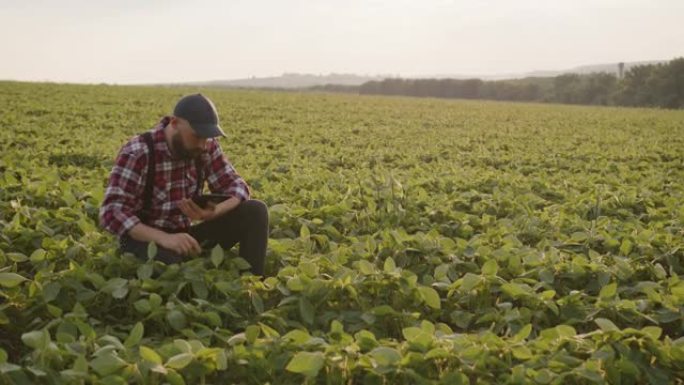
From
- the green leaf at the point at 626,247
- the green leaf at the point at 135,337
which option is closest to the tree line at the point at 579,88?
the green leaf at the point at 626,247

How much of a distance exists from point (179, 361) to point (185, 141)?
1693mm

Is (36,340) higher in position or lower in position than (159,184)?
lower

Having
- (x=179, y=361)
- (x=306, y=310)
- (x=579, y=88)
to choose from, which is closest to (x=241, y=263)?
(x=306, y=310)

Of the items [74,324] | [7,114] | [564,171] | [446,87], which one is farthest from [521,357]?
[446,87]

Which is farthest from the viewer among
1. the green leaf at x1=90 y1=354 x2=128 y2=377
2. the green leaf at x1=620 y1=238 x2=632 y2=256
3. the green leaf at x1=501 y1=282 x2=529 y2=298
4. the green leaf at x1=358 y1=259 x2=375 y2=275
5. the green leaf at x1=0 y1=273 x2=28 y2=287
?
the green leaf at x1=620 y1=238 x2=632 y2=256

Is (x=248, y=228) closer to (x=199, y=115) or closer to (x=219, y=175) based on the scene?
(x=219, y=175)

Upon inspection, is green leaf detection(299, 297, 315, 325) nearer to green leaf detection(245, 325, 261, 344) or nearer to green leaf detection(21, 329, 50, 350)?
green leaf detection(245, 325, 261, 344)

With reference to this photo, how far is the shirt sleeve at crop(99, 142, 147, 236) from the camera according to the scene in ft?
13.2

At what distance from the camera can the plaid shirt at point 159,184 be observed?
407 centimetres

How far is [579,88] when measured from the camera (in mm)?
65938

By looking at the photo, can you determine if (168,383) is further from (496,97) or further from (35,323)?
(496,97)

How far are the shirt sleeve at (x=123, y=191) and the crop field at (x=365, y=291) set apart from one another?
251 millimetres

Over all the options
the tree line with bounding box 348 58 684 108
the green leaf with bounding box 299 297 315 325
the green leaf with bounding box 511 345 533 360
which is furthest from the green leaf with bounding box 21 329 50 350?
the tree line with bounding box 348 58 684 108

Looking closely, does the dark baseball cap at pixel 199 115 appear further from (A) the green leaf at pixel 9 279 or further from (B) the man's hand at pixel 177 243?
(A) the green leaf at pixel 9 279
